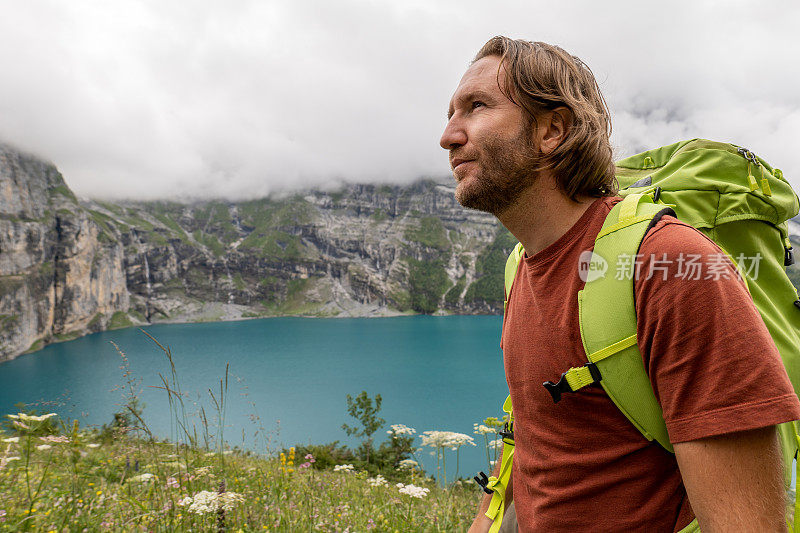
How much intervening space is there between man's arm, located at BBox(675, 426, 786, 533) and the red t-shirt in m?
0.06

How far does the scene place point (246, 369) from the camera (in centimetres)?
7212

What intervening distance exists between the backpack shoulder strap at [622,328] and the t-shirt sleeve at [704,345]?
1.8 inches

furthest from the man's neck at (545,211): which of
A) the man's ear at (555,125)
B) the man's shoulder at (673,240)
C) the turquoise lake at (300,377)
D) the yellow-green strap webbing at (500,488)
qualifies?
the turquoise lake at (300,377)

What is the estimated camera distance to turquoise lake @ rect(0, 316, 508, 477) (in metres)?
40.9

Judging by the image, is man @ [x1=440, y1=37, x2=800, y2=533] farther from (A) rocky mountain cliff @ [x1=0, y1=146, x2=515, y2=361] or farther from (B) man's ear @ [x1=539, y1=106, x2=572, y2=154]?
(A) rocky mountain cliff @ [x1=0, y1=146, x2=515, y2=361]

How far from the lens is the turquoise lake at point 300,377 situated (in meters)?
40.9

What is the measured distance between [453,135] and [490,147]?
0.18 meters

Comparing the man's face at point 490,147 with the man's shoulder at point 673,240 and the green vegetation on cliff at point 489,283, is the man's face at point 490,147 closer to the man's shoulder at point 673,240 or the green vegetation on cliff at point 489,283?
the man's shoulder at point 673,240

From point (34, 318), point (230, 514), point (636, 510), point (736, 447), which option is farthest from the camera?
point (34, 318)

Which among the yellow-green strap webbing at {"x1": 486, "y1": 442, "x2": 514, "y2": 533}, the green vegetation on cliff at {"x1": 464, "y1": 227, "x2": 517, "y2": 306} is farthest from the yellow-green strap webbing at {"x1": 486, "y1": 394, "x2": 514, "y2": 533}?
the green vegetation on cliff at {"x1": 464, "y1": 227, "x2": 517, "y2": 306}

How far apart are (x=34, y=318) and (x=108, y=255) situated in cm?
4263

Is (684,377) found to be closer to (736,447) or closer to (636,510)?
(736,447)

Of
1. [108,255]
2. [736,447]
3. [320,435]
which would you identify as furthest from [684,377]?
[108,255]

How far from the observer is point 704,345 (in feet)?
2.76
